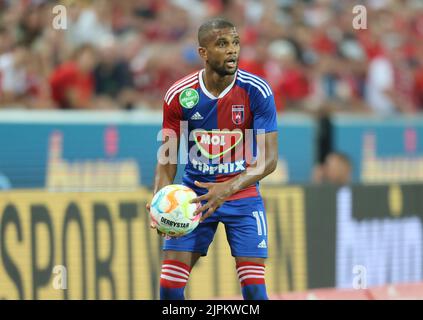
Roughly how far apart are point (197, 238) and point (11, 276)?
265 cm

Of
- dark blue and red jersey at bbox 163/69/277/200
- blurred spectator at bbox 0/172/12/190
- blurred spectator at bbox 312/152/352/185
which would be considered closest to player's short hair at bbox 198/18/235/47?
dark blue and red jersey at bbox 163/69/277/200

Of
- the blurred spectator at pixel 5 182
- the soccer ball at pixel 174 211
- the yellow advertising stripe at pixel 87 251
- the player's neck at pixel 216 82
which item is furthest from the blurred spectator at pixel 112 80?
the soccer ball at pixel 174 211

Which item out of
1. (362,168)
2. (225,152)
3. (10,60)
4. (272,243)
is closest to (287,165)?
(362,168)

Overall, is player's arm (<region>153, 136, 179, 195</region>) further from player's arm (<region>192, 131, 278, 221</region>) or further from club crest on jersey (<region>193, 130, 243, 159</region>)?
player's arm (<region>192, 131, 278, 221</region>)

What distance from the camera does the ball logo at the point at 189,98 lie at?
324 inches

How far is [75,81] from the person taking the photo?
13594mm

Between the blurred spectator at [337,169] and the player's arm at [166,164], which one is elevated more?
the blurred spectator at [337,169]

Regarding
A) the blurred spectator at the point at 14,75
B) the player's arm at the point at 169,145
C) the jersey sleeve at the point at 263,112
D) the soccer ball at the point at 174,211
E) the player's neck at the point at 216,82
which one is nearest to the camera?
the soccer ball at the point at 174,211

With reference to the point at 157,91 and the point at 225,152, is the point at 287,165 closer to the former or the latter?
the point at 157,91

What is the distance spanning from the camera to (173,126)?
837 centimetres

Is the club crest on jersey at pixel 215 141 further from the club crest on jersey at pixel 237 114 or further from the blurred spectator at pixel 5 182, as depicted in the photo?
the blurred spectator at pixel 5 182

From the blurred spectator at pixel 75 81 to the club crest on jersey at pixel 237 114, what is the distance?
5.71 meters

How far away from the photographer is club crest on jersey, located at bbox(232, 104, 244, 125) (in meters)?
8.21

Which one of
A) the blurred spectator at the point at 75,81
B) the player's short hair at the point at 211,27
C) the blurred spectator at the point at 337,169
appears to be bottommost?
the blurred spectator at the point at 337,169
